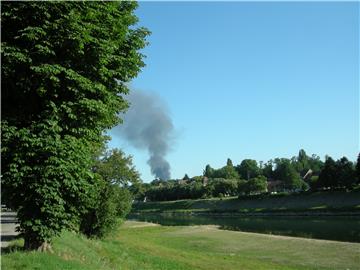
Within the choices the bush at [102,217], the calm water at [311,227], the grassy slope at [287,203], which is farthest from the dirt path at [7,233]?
the grassy slope at [287,203]

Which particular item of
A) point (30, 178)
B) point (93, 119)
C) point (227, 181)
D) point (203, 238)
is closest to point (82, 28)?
point (93, 119)

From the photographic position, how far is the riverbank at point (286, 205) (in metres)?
95.9

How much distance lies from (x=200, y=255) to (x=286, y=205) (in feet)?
282

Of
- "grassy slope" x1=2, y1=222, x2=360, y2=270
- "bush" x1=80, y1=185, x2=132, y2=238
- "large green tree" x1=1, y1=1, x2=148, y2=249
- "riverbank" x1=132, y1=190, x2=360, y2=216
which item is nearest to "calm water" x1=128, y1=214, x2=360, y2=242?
"grassy slope" x1=2, y1=222, x2=360, y2=270

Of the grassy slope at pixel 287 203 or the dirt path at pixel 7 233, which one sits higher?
Result: the grassy slope at pixel 287 203

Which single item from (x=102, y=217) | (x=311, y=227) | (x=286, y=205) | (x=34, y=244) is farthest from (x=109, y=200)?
(x=286, y=205)

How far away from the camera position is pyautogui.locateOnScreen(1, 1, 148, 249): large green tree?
49.1 ft

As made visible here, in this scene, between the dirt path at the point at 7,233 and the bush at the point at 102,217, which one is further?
the bush at the point at 102,217

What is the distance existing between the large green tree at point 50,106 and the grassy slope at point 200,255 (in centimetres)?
162

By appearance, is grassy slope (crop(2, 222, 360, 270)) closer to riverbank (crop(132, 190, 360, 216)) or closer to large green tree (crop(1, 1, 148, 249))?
large green tree (crop(1, 1, 148, 249))

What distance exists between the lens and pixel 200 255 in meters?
31.3

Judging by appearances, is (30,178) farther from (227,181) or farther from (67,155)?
(227,181)

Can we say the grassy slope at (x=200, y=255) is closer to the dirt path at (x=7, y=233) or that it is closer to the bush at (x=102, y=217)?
the bush at (x=102, y=217)

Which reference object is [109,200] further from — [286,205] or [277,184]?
[277,184]
